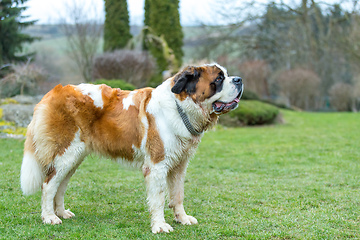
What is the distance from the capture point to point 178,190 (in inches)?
165

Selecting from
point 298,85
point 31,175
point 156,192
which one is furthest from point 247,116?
point 298,85

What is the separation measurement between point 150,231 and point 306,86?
1051 inches

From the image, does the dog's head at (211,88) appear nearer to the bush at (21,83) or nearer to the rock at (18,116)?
the rock at (18,116)

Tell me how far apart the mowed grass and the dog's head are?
4.56ft

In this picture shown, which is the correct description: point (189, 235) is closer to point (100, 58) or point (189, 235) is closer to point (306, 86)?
point (100, 58)

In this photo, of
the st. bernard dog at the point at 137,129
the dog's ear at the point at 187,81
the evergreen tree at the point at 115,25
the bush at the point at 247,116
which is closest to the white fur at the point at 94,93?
the st. bernard dog at the point at 137,129

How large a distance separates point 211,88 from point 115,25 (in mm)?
19289

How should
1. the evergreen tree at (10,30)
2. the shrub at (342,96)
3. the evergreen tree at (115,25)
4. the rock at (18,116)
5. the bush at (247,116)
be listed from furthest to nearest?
the shrub at (342,96) → the evergreen tree at (115,25) → the evergreen tree at (10,30) → the bush at (247,116) → the rock at (18,116)

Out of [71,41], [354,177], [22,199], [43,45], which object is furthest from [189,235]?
[43,45]

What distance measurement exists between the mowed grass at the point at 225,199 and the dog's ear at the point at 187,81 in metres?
1.52

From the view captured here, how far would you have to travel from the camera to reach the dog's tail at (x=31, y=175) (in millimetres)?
4023

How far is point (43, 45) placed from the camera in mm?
40531

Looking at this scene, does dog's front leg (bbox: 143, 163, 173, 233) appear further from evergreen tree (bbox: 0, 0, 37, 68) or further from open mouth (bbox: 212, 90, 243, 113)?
evergreen tree (bbox: 0, 0, 37, 68)

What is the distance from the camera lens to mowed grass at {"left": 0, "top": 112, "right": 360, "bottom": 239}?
385 cm
